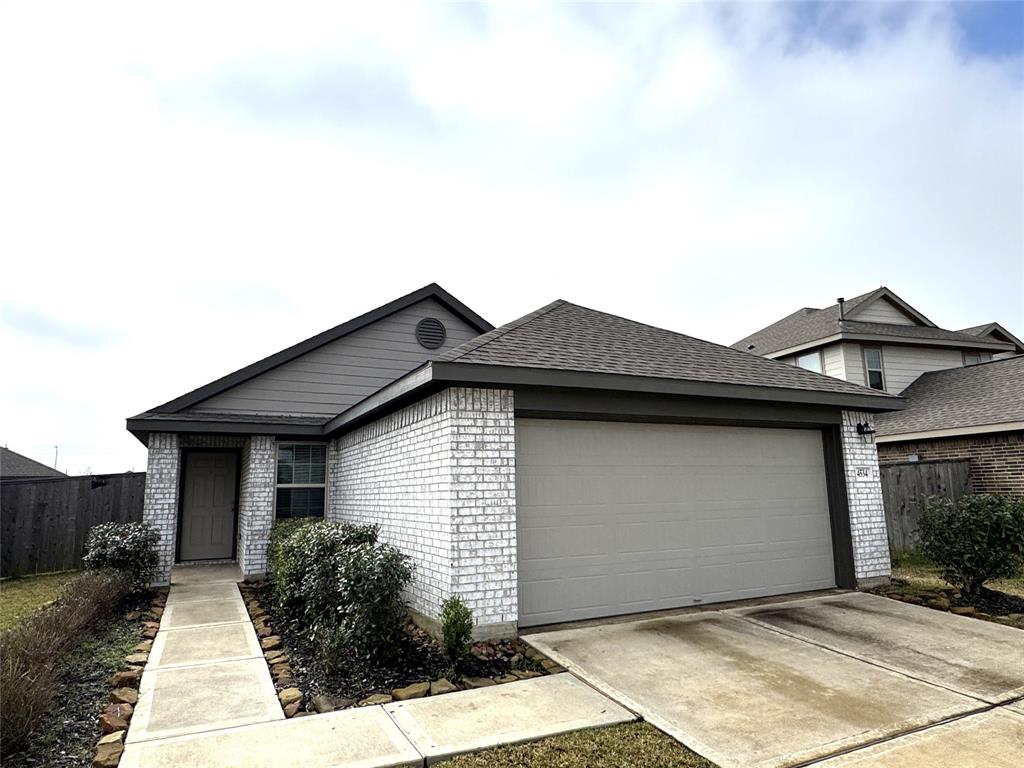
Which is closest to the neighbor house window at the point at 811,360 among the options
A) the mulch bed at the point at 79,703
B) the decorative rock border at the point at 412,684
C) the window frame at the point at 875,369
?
the window frame at the point at 875,369

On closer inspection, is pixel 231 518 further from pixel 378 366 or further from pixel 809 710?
pixel 809 710

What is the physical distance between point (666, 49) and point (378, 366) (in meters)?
7.60

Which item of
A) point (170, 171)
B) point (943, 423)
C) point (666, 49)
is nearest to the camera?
point (666, 49)

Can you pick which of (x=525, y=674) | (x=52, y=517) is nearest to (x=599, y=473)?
(x=525, y=674)

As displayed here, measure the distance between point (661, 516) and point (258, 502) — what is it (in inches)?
279

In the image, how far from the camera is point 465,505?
569 centimetres

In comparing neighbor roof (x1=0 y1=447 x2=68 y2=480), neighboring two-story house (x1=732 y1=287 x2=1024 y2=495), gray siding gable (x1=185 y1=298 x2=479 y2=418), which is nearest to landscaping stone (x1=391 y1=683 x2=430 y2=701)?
gray siding gable (x1=185 y1=298 x2=479 y2=418)

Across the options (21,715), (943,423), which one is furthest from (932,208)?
(21,715)

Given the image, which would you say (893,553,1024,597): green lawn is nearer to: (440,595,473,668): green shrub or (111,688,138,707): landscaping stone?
(440,595,473,668): green shrub

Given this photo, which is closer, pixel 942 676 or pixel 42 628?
pixel 942 676

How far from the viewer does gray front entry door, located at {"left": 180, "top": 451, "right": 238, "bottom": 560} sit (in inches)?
483

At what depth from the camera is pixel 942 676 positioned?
4.54 meters

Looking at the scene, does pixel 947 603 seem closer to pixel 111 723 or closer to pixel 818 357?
pixel 111 723

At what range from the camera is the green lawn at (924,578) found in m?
7.83
